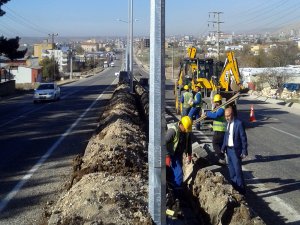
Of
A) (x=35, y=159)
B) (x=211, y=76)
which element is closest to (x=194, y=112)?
(x=211, y=76)

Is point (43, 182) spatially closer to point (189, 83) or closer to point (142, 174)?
point (142, 174)

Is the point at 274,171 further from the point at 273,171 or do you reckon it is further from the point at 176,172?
the point at 176,172

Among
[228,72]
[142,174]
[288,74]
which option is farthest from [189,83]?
[288,74]

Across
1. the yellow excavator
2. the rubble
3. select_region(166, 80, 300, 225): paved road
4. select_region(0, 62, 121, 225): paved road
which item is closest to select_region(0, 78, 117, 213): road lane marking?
select_region(0, 62, 121, 225): paved road

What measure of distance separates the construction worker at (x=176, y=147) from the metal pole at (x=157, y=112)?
9.68ft

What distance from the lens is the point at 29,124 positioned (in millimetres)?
22672

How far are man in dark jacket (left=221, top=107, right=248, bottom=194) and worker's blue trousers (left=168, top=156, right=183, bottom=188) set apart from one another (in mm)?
1415

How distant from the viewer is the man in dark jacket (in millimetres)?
9953

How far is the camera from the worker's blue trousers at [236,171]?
9.94m

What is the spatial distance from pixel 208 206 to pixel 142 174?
4.95 ft

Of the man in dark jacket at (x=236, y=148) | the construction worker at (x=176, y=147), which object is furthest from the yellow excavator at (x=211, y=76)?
the construction worker at (x=176, y=147)

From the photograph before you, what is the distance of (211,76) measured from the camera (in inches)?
952

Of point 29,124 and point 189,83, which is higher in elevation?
point 189,83

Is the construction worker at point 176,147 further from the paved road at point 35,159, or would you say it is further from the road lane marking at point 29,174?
the road lane marking at point 29,174
